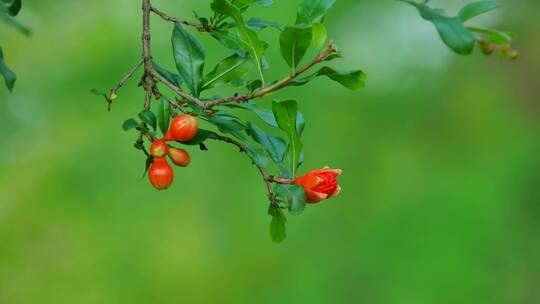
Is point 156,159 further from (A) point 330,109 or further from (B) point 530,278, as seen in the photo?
(B) point 530,278

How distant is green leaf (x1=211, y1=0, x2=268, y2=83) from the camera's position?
2.97 ft

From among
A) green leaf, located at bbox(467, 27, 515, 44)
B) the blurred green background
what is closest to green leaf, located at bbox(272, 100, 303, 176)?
green leaf, located at bbox(467, 27, 515, 44)

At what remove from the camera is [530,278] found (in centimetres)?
430

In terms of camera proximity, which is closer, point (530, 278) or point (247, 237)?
point (247, 237)

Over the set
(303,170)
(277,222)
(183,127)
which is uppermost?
(303,170)

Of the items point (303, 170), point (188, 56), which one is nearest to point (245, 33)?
point (188, 56)

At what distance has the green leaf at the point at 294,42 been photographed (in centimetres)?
87

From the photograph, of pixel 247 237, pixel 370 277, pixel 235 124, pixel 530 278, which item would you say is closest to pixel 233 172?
pixel 247 237

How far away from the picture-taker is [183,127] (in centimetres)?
93

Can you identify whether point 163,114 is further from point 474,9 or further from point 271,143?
point 474,9

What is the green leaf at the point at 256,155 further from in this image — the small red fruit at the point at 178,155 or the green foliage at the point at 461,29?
the green foliage at the point at 461,29

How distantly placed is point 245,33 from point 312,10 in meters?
0.09

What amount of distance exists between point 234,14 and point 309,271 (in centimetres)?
331

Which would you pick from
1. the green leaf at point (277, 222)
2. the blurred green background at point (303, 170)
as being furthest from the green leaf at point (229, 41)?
the blurred green background at point (303, 170)
